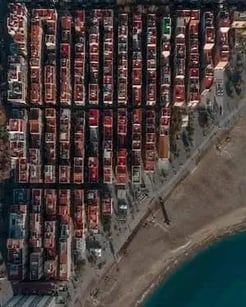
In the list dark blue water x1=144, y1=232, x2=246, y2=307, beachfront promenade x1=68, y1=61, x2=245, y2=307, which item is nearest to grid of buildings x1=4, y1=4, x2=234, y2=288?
beachfront promenade x1=68, y1=61, x2=245, y2=307

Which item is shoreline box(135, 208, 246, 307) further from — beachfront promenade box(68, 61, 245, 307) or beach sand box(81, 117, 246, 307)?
beachfront promenade box(68, 61, 245, 307)

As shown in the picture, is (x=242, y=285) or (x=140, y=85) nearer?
(x=140, y=85)

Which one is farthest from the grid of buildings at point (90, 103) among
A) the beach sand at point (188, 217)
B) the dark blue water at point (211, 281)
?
the dark blue water at point (211, 281)

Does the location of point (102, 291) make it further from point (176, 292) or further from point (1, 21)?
point (1, 21)

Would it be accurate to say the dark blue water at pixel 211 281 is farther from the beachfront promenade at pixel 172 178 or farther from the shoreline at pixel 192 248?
the beachfront promenade at pixel 172 178

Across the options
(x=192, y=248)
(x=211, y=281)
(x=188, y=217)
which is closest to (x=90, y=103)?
(x=188, y=217)

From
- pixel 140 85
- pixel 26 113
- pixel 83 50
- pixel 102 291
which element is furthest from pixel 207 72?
pixel 102 291
